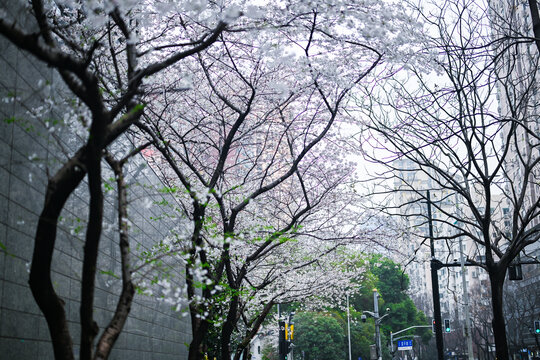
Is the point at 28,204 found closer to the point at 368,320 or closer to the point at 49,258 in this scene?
the point at 49,258

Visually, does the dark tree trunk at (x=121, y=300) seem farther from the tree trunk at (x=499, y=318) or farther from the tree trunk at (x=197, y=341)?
the tree trunk at (x=499, y=318)

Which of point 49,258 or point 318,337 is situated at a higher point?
point 49,258

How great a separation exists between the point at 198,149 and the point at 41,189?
7184mm

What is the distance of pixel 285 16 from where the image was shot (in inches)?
363

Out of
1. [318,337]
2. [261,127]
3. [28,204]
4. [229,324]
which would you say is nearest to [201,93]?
[261,127]

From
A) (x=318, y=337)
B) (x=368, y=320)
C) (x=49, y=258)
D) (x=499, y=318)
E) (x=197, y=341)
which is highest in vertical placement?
(x=368, y=320)

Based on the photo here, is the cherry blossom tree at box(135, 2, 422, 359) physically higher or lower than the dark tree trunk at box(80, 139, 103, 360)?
higher

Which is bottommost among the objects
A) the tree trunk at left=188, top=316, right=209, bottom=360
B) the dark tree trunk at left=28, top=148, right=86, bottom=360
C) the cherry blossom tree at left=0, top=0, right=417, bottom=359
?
the tree trunk at left=188, top=316, right=209, bottom=360

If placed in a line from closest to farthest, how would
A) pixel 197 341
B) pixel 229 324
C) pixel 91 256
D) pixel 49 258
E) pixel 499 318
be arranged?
pixel 49 258 → pixel 91 256 → pixel 197 341 → pixel 499 318 → pixel 229 324

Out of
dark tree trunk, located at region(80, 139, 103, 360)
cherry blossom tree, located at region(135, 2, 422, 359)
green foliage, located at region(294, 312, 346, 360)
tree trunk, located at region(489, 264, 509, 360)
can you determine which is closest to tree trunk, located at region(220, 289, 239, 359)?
cherry blossom tree, located at region(135, 2, 422, 359)

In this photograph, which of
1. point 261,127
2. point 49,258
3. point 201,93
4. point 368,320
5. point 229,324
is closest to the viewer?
point 49,258

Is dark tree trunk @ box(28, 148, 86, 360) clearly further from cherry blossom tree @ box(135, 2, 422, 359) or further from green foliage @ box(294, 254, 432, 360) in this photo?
green foliage @ box(294, 254, 432, 360)

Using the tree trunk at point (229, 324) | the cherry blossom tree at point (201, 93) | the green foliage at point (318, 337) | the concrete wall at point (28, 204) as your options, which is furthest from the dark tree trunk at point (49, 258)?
the green foliage at point (318, 337)

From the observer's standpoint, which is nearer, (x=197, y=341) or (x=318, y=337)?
(x=197, y=341)
